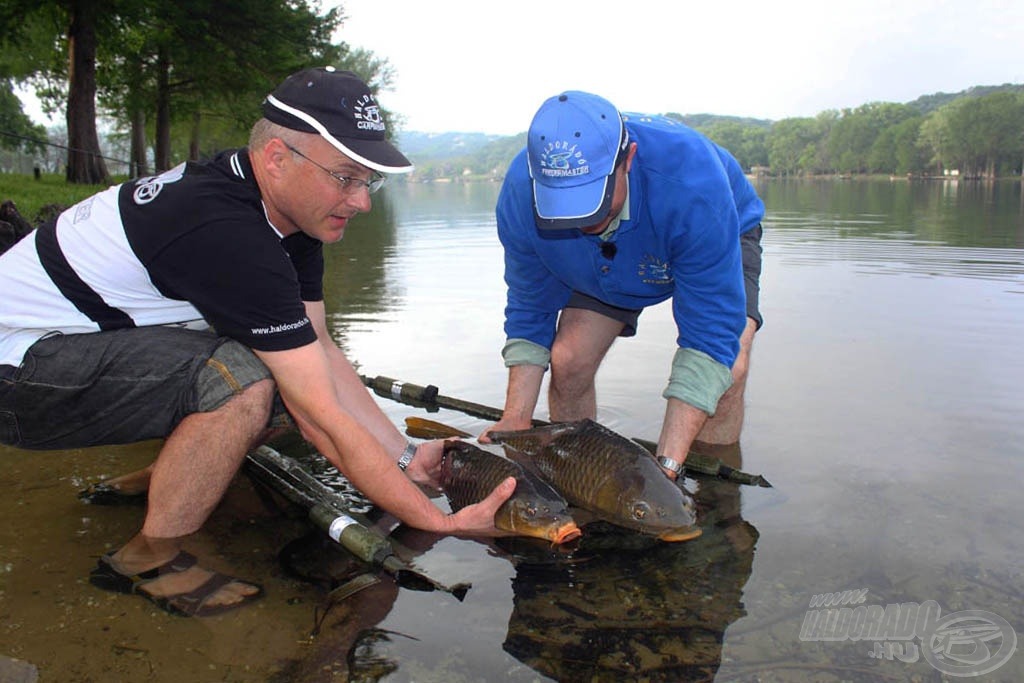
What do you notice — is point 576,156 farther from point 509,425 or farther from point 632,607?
point 632,607

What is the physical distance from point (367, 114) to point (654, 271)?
176 centimetres

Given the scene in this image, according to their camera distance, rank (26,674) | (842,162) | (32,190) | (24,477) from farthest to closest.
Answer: (842,162), (32,190), (24,477), (26,674)

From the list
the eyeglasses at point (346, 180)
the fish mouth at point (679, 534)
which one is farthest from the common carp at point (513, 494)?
the eyeglasses at point (346, 180)

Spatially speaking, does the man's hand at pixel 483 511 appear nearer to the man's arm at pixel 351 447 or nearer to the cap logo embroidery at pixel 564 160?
the man's arm at pixel 351 447

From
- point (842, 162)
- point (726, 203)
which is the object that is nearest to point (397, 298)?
point (726, 203)

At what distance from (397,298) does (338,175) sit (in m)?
7.65

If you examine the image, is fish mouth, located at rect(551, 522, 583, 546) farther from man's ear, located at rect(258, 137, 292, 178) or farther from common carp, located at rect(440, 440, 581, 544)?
man's ear, located at rect(258, 137, 292, 178)

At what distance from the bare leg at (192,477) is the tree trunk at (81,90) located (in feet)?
62.9

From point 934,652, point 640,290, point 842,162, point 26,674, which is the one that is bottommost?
point 934,652

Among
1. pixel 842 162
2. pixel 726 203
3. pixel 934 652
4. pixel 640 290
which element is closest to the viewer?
pixel 934 652

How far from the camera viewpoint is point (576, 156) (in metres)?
3.33

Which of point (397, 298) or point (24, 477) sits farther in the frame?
point (397, 298)

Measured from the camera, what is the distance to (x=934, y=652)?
2.75 m

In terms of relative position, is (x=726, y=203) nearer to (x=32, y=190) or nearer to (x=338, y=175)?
(x=338, y=175)
